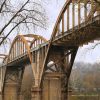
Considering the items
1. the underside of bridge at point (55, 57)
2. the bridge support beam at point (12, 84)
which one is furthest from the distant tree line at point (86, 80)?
the underside of bridge at point (55, 57)

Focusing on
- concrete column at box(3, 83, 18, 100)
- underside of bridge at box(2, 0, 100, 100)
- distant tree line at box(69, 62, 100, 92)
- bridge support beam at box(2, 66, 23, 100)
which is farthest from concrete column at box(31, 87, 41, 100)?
distant tree line at box(69, 62, 100, 92)

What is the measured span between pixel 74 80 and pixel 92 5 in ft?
331

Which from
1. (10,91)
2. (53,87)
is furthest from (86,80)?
(53,87)

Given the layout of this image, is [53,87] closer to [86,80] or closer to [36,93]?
[36,93]

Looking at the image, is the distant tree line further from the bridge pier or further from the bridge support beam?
the bridge pier

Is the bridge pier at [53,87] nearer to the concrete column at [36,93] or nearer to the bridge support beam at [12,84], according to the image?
the concrete column at [36,93]

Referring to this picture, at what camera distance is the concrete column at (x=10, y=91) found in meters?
90.2

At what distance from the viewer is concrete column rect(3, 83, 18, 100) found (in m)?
90.2

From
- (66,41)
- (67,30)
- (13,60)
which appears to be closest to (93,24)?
(67,30)

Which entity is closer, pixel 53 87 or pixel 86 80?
pixel 53 87

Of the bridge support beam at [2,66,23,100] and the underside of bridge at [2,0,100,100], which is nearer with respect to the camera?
the underside of bridge at [2,0,100,100]

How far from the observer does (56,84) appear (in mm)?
56562

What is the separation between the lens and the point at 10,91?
90812mm

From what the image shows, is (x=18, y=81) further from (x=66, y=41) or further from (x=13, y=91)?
(x=66, y=41)
